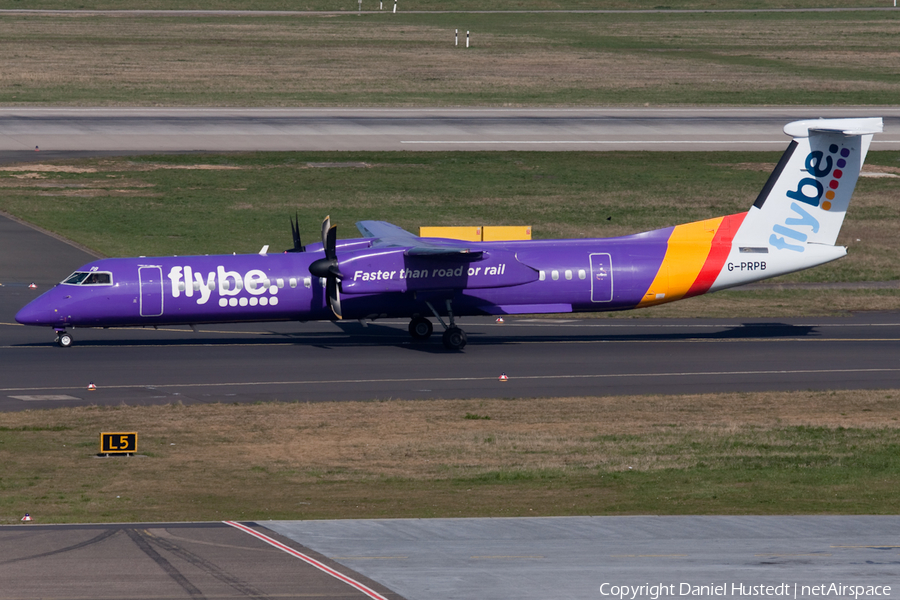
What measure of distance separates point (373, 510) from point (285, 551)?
11.3ft

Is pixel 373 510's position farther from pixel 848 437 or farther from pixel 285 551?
pixel 848 437

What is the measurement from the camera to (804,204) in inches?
1529

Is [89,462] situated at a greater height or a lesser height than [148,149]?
lesser

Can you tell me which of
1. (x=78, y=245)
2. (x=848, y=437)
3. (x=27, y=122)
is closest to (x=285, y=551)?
(x=848, y=437)

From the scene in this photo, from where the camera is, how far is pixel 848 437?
27.1m

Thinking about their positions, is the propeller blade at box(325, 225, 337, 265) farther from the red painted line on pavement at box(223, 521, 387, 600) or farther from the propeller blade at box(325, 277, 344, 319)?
the red painted line on pavement at box(223, 521, 387, 600)

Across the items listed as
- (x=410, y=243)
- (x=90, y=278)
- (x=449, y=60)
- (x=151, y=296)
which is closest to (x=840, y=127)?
(x=410, y=243)

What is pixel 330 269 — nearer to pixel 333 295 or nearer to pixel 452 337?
pixel 333 295

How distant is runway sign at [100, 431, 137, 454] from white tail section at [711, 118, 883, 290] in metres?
21.4

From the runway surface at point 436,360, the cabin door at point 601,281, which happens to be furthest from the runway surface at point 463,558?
the cabin door at point 601,281

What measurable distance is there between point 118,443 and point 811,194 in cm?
2553

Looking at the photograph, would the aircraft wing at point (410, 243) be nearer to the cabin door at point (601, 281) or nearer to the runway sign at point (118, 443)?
the cabin door at point (601, 281)

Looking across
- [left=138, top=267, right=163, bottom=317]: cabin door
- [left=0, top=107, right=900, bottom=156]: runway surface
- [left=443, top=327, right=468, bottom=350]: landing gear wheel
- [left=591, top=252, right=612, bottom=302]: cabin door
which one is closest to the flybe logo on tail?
[left=591, top=252, right=612, bottom=302]: cabin door

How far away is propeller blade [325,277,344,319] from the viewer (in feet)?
118
